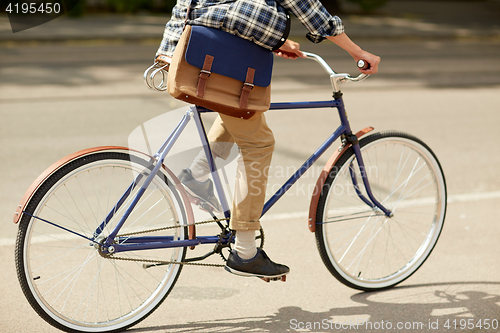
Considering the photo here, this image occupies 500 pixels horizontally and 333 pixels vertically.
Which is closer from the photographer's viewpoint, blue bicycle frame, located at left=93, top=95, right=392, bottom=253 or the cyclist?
the cyclist

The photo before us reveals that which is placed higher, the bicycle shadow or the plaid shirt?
the plaid shirt

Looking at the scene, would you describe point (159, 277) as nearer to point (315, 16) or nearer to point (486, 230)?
point (315, 16)

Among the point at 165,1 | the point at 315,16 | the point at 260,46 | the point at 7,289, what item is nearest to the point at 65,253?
the point at 7,289

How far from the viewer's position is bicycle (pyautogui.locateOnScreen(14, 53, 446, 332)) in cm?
275

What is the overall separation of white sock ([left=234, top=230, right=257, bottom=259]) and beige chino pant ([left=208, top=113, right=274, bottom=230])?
48mm

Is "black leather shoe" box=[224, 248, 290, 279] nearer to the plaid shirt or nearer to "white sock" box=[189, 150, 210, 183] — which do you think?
"white sock" box=[189, 150, 210, 183]

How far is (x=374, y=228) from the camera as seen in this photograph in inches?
150

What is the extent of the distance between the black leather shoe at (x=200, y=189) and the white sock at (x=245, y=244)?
0.61 ft

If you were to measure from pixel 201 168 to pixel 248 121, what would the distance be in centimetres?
42

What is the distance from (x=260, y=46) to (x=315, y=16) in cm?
29

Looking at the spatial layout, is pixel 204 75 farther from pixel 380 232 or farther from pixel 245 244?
pixel 380 232

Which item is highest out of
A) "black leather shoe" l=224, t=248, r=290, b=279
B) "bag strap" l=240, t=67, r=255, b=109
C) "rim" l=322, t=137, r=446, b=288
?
"bag strap" l=240, t=67, r=255, b=109

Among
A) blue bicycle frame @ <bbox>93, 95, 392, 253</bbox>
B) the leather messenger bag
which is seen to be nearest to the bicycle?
blue bicycle frame @ <bbox>93, 95, 392, 253</bbox>

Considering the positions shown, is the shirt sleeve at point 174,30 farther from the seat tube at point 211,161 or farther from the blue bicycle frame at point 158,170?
the seat tube at point 211,161
